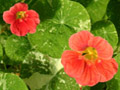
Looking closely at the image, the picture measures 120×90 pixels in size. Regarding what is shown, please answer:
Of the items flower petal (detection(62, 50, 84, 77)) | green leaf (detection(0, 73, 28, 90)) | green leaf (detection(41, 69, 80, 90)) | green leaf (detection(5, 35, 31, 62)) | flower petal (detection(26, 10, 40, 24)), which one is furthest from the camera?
green leaf (detection(5, 35, 31, 62))

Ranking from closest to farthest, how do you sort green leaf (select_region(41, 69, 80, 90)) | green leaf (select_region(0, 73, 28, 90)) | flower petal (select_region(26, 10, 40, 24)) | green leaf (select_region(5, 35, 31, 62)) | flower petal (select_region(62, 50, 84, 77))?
1. flower petal (select_region(62, 50, 84, 77))
2. green leaf (select_region(0, 73, 28, 90))
3. green leaf (select_region(41, 69, 80, 90))
4. flower petal (select_region(26, 10, 40, 24))
5. green leaf (select_region(5, 35, 31, 62))

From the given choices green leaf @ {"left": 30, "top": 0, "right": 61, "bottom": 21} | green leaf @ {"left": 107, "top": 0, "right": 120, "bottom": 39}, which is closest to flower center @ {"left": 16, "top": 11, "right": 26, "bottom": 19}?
green leaf @ {"left": 30, "top": 0, "right": 61, "bottom": 21}

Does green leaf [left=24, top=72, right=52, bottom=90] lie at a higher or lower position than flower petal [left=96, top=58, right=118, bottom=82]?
lower

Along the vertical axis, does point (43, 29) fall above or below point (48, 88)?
above

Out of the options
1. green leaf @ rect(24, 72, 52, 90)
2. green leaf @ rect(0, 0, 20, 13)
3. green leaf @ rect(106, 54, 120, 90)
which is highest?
green leaf @ rect(0, 0, 20, 13)

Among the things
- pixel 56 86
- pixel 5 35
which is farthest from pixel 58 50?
pixel 5 35

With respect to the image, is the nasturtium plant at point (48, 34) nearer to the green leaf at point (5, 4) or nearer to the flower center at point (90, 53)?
the green leaf at point (5, 4)

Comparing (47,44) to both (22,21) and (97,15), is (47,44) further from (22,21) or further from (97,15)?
(97,15)

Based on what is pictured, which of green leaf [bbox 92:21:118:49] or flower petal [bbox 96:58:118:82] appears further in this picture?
green leaf [bbox 92:21:118:49]

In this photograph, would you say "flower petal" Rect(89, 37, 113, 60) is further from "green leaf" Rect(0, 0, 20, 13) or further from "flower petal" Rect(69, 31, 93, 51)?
"green leaf" Rect(0, 0, 20, 13)
